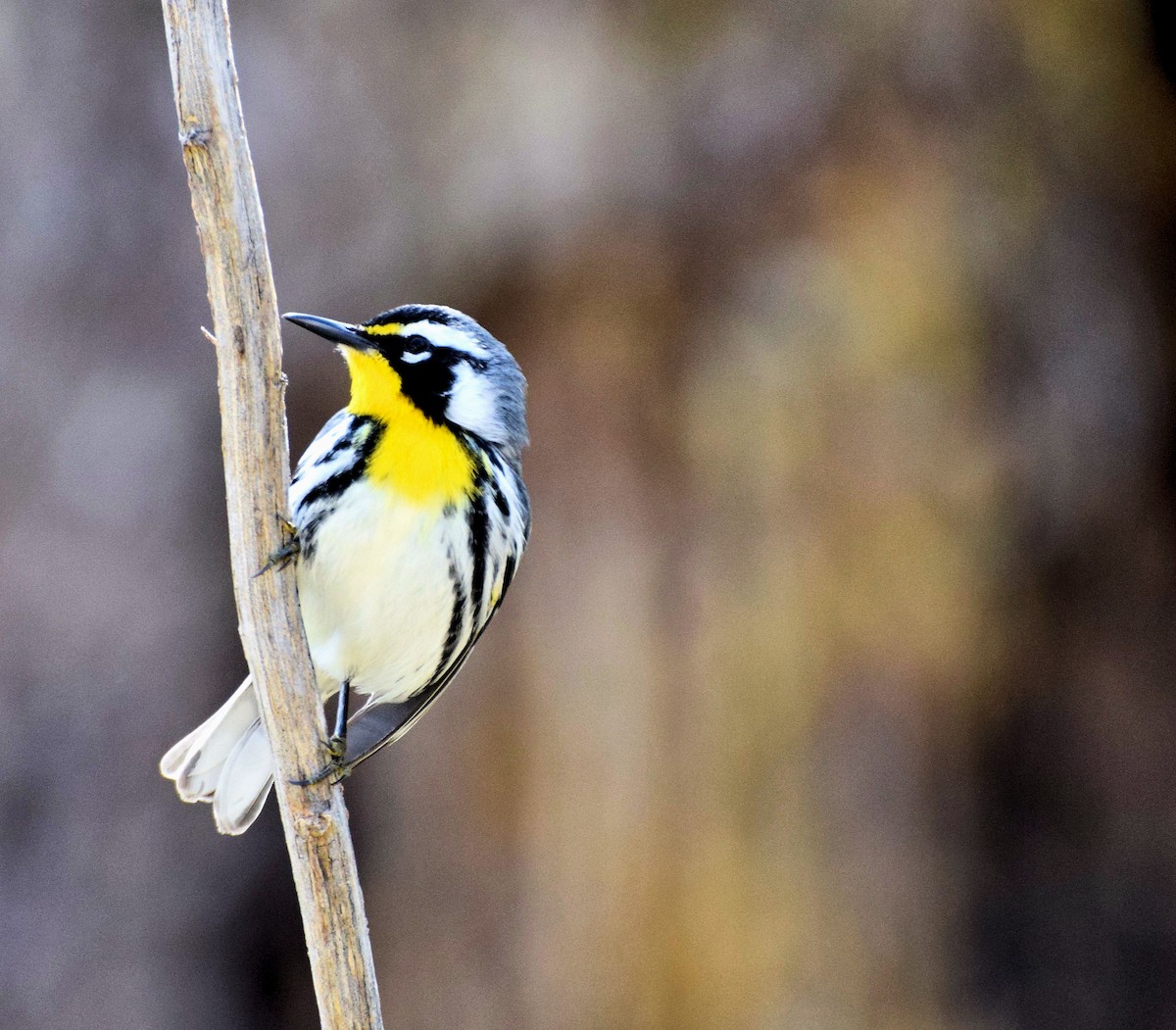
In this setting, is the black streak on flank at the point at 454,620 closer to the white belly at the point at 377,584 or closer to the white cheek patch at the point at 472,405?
the white belly at the point at 377,584

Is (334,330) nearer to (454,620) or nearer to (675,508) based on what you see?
(454,620)

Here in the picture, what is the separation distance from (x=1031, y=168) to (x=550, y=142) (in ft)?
4.40

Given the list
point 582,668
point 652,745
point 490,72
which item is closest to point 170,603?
point 582,668

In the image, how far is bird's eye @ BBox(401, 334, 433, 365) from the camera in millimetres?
2021

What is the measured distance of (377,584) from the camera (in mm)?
2047

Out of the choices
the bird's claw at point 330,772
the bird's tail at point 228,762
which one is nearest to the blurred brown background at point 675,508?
the bird's tail at point 228,762

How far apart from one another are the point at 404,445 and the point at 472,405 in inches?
5.9

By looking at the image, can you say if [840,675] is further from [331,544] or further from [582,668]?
[331,544]

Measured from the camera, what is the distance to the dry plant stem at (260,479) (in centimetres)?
146

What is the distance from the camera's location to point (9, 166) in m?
3.35

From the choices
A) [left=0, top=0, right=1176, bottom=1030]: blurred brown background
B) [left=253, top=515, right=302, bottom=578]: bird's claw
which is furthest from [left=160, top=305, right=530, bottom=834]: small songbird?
[left=0, top=0, right=1176, bottom=1030]: blurred brown background

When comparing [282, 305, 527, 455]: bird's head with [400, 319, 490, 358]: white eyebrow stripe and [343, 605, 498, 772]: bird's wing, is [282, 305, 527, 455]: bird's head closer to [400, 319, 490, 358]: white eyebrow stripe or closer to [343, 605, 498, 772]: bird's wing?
[400, 319, 490, 358]: white eyebrow stripe

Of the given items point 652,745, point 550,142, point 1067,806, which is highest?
point 550,142

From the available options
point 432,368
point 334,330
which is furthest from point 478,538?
point 334,330
